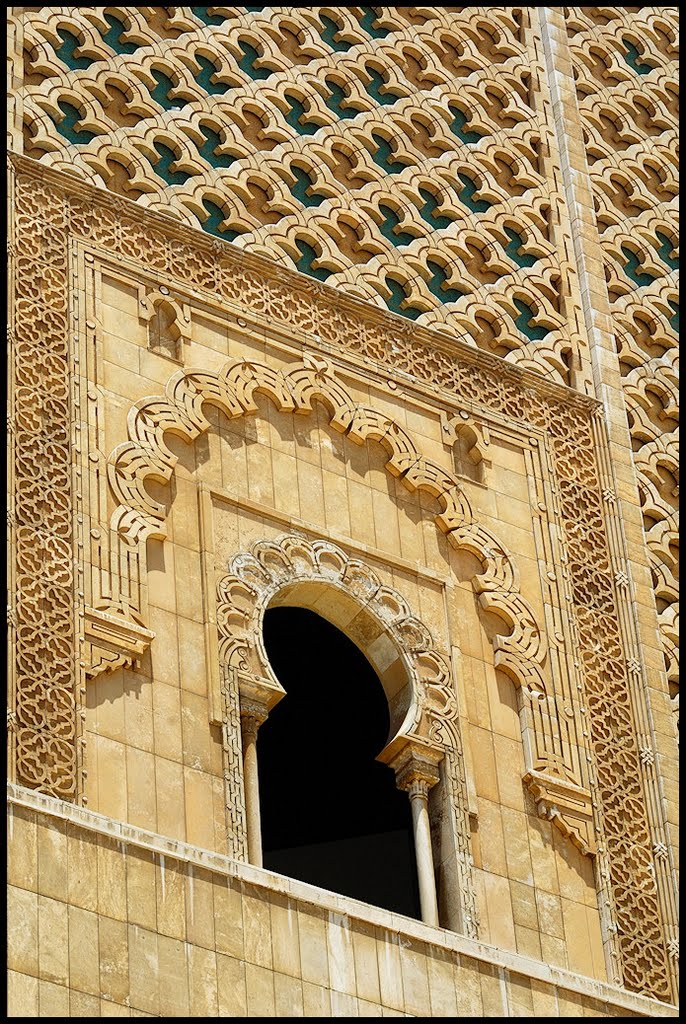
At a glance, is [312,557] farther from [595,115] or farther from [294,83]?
[595,115]

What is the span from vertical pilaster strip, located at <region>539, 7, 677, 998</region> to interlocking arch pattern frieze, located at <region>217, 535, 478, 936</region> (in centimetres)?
73

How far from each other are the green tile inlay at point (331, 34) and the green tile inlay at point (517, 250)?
1.06 metres

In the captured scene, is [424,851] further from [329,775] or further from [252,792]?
[329,775]

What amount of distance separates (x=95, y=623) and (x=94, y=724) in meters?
0.38

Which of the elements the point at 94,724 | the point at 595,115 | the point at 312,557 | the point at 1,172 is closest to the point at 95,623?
the point at 94,724

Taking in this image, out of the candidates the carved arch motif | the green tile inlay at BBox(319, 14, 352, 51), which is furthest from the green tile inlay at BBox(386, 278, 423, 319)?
the green tile inlay at BBox(319, 14, 352, 51)

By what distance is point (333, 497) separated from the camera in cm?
978

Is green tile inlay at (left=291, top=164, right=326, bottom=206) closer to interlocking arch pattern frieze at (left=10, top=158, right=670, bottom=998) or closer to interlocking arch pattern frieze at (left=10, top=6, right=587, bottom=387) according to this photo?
interlocking arch pattern frieze at (left=10, top=6, right=587, bottom=387)

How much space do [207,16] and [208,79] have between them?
1.17 feet

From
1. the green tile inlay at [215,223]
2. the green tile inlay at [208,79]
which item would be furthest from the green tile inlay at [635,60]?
the green tile inlay at [215,223]

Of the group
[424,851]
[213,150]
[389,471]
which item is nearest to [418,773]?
[424,851]

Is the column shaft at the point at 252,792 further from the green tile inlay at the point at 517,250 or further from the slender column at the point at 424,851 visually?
the green tile inlay at the point at 517,250

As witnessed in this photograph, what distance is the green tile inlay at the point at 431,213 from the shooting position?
11.0 meters

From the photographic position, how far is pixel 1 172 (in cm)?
960
